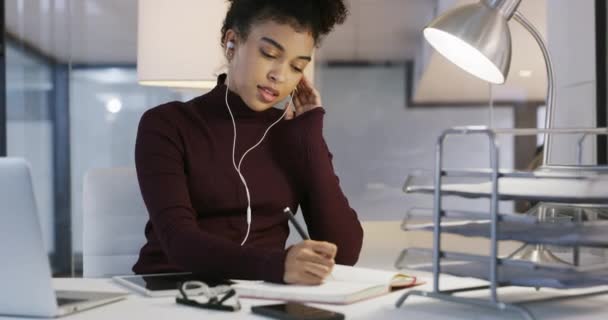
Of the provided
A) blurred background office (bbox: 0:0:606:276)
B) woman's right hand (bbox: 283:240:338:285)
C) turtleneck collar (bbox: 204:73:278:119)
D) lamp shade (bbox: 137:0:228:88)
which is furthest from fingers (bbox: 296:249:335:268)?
lamp shade (bbox: 137:0:228:88)

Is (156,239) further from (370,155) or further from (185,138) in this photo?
(370,155)

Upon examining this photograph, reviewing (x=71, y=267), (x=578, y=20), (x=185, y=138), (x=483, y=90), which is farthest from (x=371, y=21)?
(x=185, y=138)

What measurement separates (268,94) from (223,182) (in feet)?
0.69

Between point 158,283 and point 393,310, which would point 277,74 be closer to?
point 158,283

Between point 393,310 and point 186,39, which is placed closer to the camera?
point 393,310

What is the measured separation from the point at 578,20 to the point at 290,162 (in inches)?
31.7

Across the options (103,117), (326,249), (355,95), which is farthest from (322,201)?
(355,95)

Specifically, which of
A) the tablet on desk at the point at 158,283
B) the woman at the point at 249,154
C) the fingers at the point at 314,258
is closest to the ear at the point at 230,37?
the woman at the point at 249,154

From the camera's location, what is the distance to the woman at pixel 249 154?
172 centimetres

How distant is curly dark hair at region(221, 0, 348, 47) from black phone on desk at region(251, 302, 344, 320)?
2.70ft

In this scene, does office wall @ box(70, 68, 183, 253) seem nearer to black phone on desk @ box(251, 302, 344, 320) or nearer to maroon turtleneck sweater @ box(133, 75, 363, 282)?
maroon turtleneck sweater @ box(133, 75, 363, 282)

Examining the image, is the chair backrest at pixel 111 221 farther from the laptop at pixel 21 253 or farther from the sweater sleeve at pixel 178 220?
the laptop at pixel 21 253

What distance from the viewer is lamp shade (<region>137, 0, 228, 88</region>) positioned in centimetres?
276

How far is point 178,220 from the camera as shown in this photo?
159 centimetres
